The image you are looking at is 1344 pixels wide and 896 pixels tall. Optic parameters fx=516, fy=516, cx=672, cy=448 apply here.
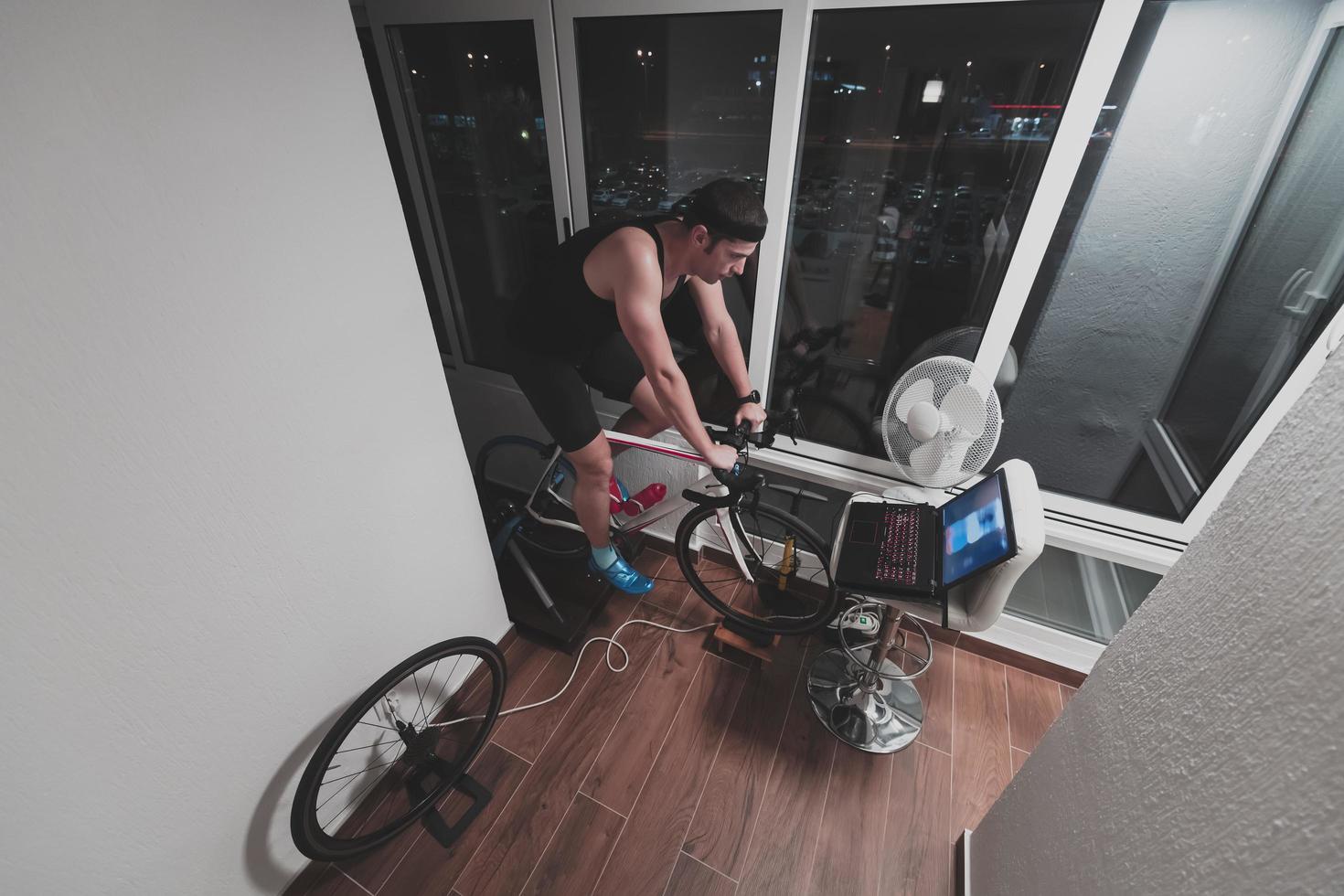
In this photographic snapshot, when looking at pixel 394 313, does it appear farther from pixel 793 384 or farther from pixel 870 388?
pixel 870 388

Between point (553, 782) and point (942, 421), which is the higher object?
point (942, 421)

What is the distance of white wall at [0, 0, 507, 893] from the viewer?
0.70 meters

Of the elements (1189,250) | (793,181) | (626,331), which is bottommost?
(626,331)

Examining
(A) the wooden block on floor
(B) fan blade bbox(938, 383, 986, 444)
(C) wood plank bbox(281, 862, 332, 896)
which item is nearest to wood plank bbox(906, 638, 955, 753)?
(A) the wooden block on floor

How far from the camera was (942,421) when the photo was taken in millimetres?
1434

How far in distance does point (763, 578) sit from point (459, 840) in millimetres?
1366

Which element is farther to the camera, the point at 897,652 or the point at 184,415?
the point at 897,652

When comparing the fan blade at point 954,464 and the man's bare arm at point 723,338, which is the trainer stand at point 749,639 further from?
the fan blade at point 954,464

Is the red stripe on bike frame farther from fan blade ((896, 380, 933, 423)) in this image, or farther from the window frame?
fan blade ((896, 380, 933, 423))

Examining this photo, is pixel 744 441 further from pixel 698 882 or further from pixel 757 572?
pixel 698 882

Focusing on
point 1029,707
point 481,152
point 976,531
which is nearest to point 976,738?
point 1029,707

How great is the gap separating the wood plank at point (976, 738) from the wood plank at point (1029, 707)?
0.03 meters

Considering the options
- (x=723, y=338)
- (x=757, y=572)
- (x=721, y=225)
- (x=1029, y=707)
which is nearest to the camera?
(x=721, y=225)

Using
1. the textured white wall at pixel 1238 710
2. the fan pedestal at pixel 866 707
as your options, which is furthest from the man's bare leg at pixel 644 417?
Result: the textured white wall at pixel 1238 710
